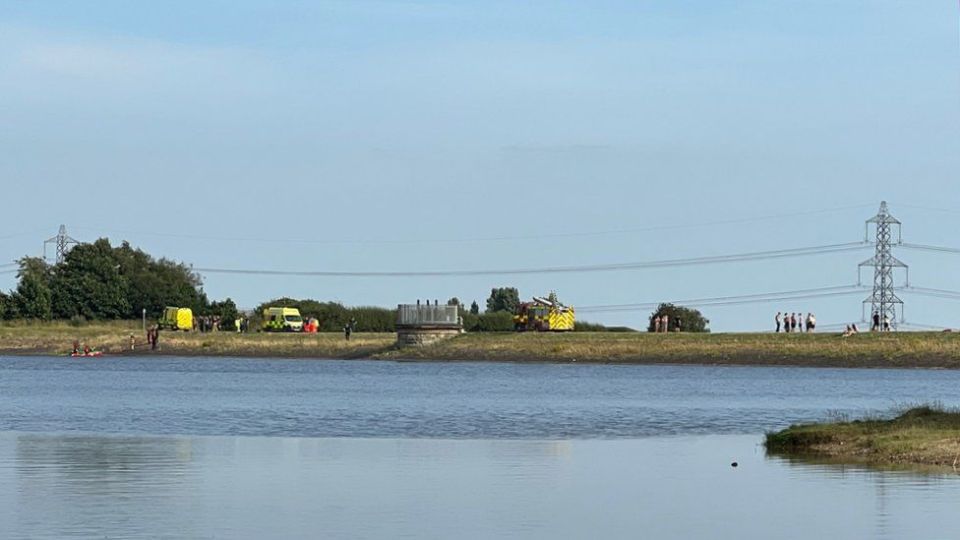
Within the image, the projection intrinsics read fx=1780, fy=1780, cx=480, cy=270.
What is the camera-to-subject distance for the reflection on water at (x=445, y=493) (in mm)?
21453

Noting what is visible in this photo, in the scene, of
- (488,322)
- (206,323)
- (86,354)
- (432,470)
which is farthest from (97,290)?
(432,470)

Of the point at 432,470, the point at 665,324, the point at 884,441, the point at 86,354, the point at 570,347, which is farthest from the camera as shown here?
the point at 86,354

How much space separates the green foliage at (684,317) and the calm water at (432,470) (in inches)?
2686

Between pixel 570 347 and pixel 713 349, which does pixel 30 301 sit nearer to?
pixel 570 347

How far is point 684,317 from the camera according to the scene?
13762 centimetres

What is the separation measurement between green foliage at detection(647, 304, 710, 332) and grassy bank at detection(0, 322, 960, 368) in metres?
17.3

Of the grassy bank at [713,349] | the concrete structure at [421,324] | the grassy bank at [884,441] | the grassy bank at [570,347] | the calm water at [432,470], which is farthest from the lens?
the concrete structure at [421,324]

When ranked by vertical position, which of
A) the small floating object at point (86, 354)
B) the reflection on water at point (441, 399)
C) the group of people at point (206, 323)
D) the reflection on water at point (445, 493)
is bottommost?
the reflection on water at point (445, 493)

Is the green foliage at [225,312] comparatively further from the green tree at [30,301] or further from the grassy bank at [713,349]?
the grassy bank at [713,349]

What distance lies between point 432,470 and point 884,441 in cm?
825

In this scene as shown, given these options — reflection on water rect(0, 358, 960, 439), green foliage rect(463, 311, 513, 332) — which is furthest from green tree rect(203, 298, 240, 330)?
reflection on water rect(0, 358, 960, 439)

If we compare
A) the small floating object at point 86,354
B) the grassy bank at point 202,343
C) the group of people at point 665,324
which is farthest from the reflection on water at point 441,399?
the group of people at point 665,324

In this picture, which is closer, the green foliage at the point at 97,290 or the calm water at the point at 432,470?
the calm water at the point at 432,470

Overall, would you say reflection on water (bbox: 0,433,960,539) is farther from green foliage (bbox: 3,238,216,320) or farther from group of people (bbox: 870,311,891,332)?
green foliage (bbox: 3,238,216,320)
